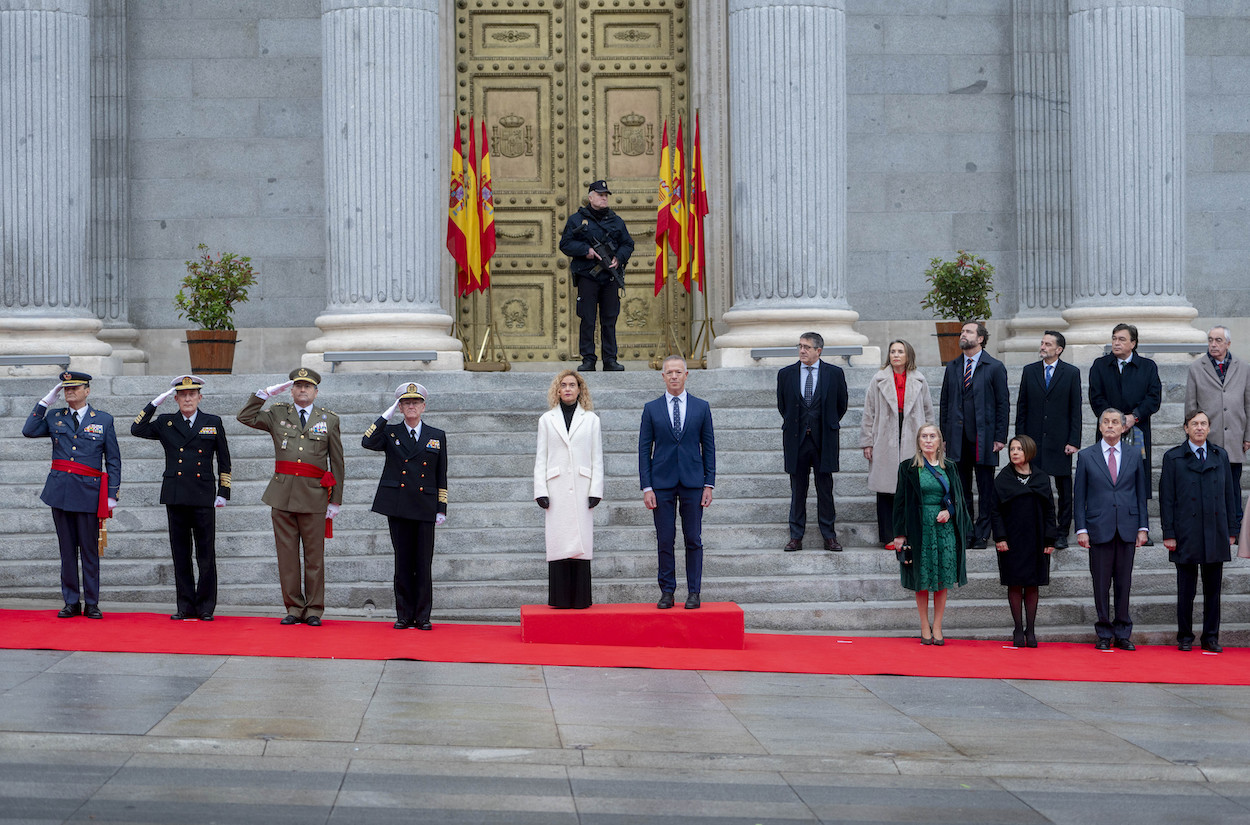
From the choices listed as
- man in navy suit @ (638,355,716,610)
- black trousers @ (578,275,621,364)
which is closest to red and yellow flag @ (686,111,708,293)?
black trousers @ (578,275,621,364)

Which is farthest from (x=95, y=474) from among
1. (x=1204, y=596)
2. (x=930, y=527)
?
(x=1204, y=596)

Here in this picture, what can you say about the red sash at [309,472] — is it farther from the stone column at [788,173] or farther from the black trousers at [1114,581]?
the black trousers at [1114,581]

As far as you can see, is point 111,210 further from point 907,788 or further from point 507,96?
point 907,788

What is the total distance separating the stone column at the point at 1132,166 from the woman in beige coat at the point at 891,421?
455 centimetres

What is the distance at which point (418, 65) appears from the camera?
16203 millimetres

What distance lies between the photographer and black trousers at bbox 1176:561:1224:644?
11.9 m

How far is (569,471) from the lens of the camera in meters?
12.0

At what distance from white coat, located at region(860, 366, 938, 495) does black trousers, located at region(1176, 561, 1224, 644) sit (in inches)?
93.1

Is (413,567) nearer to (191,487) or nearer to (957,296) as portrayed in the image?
(191,487)

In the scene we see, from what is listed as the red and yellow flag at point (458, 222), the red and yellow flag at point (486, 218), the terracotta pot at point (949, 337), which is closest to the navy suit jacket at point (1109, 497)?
the terracotta pot at point (949, 337)

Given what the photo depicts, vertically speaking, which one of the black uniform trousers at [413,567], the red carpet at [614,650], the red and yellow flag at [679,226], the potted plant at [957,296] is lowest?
the red carpet at [614,650]

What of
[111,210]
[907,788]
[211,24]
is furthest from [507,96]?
[907,788]

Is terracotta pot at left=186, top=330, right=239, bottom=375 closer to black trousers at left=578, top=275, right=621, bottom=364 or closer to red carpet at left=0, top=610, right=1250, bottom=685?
black trousers at left=578, top=275, right=621, bottom=364

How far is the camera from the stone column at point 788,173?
648 inches
